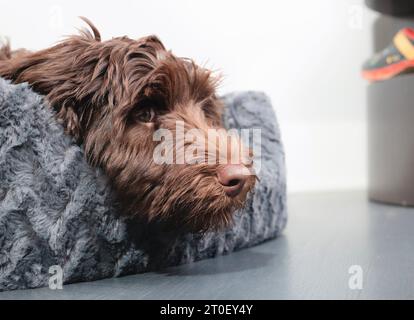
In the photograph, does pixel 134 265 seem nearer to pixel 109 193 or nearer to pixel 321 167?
pixel 109 193

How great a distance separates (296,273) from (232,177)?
0.31 meters

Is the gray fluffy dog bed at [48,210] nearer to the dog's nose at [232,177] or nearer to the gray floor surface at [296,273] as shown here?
the gray floor surface at [296,273]

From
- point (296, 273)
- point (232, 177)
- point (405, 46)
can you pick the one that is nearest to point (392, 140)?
point (405, 46)

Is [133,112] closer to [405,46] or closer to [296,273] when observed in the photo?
[296,273]

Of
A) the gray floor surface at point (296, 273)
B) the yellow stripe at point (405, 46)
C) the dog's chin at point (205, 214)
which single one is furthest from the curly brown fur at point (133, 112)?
the yellow stripe at point (405, 46)

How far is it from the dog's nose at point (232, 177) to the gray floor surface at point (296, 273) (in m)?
0.20

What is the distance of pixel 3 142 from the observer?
108cm

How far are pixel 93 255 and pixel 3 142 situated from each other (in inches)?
12.2

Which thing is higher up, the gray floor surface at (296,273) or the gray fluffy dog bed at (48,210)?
the gray fluffy dog bed at (48,210)

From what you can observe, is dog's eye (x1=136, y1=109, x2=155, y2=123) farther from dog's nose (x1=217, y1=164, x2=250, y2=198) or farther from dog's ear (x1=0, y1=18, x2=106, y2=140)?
dog's nose (x1=217, y1=164, x2=250, y2=198)

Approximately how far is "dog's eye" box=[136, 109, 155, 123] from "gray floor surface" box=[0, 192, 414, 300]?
0.35 metres

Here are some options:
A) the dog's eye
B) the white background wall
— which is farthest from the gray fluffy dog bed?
the white background wall

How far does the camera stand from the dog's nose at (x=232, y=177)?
100cm
